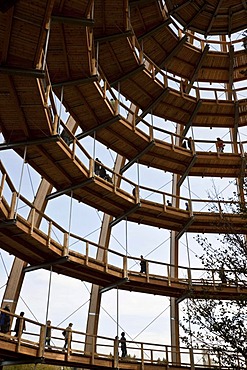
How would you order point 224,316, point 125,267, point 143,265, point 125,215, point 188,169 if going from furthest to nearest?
point 188,169 < point 125,215 < point 143,265 < point 125,267 < point 224,316

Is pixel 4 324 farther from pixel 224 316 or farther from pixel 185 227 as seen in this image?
pixel 185 227

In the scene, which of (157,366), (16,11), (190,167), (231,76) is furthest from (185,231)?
(16,11)

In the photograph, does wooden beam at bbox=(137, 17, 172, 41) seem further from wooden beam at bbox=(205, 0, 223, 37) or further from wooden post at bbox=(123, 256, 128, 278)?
wooden post at bbox=(123, 256, 128, 278)

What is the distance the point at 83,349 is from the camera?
57.0ft

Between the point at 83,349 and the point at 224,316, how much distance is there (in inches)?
348

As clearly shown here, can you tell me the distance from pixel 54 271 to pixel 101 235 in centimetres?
520

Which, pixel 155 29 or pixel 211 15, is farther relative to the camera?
pixel 211 15

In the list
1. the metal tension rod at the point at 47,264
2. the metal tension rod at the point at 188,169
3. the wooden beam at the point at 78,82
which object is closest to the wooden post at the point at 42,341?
the metal tension rod at the point at 47,264

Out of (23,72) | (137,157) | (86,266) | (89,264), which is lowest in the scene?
(86,266)

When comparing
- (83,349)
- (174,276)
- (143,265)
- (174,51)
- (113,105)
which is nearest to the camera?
(83,349)

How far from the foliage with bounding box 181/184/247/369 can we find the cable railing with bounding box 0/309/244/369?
1873 millimetres

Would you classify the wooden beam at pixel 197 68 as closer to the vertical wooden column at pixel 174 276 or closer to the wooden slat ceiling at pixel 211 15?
the wooden slat ceiling at pixel 211 15

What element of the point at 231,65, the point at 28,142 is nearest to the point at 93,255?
the point at 28,142

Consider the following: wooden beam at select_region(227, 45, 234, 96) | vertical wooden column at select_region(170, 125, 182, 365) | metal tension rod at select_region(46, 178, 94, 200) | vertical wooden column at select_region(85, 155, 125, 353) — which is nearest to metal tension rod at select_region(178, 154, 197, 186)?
vertical wooden column at select_region(170, 125, 182, 365)
